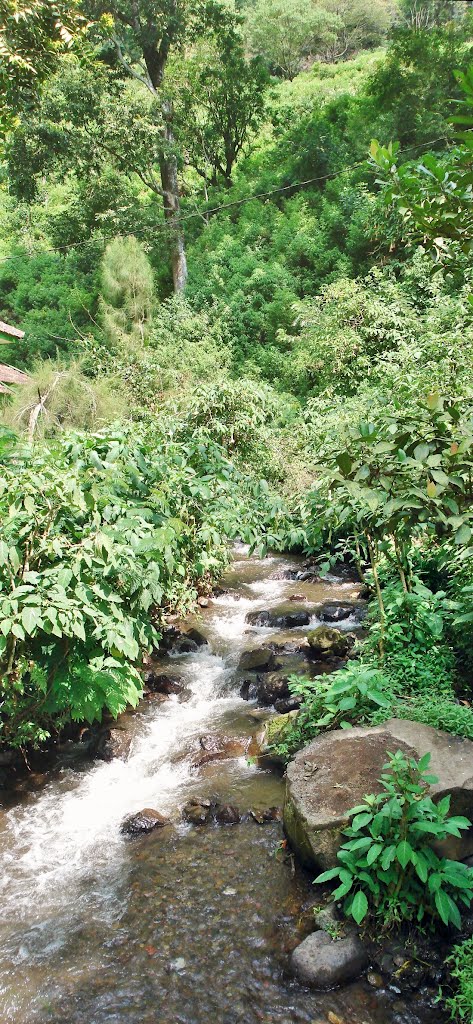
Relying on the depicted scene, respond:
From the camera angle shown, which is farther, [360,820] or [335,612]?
[335,612]

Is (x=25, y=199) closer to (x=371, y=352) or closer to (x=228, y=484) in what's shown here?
(x=371, y=352)

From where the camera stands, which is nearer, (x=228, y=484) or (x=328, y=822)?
(x=328, y=822)

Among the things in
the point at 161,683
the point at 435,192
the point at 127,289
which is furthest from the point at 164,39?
the point at 435,192

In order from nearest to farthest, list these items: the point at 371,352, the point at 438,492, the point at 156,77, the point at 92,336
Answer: the point at 438,492 < the point at 371,352 < the point at 92,336 < the point at 156,77

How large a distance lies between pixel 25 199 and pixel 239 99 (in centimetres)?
805

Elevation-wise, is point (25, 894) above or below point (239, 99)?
below

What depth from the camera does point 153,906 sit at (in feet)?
13.6

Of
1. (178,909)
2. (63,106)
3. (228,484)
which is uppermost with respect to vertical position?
(63,106)

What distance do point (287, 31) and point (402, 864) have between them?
42.2 meters

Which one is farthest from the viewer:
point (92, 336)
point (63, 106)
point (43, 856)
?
point (92, 336)

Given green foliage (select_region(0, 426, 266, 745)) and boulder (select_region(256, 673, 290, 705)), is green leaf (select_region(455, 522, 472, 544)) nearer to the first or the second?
green foliage (select_region(0, 426, 266, 745))

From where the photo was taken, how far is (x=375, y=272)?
47.0 feet

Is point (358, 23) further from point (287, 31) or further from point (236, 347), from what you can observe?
point (236, 347)

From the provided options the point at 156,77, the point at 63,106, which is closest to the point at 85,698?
the point at 63,106
